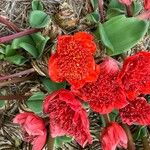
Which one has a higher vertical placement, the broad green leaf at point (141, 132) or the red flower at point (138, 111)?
the red flower at point (138, 111)

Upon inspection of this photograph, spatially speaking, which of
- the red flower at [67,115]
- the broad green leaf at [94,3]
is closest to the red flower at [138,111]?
the red flower at [67,115]

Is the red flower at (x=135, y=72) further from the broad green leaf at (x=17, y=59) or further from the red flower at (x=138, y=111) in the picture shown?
the broad green leaf at (x=17, y=59)

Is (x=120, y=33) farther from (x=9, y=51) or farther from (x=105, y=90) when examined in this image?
(x=9, y=51)

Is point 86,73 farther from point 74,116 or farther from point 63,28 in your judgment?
point 63,28

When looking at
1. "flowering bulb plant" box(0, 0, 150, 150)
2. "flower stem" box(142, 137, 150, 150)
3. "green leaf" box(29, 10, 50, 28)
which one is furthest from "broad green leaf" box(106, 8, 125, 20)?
"flower stem" box(142, 137, 150, 150)

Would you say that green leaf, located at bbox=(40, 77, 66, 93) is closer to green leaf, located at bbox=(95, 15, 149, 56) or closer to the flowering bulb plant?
the flowering bulb plant
